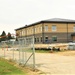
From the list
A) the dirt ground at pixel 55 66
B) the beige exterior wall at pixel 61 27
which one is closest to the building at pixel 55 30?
the beige exterior wall at pixel 61 27

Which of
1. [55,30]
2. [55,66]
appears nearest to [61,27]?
[55,30]

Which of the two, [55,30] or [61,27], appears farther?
[61,27]

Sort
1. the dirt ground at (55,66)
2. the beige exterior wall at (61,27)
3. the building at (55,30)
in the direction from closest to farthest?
the dirt ground at (55,66) < the building at (55,30) < the beige exterior wall at (61,27)

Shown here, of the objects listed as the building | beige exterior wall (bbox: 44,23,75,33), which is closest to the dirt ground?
the building

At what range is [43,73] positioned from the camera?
52.4 ft

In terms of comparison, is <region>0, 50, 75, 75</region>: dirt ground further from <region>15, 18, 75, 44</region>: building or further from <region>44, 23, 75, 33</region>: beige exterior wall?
<region>44, 23, 75, 33</region>: beige exterior wall

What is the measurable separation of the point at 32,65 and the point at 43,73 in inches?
97.5

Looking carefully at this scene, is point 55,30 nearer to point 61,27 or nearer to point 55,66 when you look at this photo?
point 61,27

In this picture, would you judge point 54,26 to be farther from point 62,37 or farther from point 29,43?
point 29,43

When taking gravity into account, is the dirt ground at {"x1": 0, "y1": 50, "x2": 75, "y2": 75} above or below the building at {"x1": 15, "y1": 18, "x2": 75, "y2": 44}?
below

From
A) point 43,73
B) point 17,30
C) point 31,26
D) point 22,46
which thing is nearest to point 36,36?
point 31,26

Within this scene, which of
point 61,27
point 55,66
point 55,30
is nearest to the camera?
point 55,66

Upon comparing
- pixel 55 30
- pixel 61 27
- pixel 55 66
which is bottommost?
pixel 55 66

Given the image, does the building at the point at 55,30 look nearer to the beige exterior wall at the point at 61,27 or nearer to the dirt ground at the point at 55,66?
the beige exterior wall at the point at 61,27
